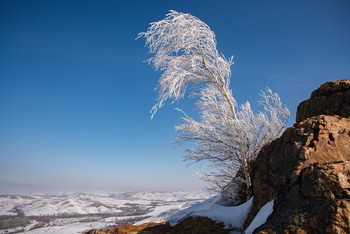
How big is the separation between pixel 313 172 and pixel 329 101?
2446mm

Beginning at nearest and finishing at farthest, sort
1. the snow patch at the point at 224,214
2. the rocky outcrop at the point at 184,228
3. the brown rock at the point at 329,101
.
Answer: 1. the brown rock at the point at 329,101
2. the rocky outcrop at the point at 184,228
3. the snow patch at the point at 224,214

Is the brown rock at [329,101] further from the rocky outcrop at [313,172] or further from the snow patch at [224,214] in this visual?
the snow patch at [224,214]

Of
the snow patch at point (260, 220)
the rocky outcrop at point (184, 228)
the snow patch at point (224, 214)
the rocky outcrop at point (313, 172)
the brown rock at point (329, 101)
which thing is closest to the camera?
the rocky outcrop at point (313, 172)

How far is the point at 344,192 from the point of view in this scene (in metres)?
2.15

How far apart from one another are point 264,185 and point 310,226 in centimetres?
193

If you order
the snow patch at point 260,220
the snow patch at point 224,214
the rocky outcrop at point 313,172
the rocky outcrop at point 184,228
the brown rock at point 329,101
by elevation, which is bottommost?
the rocky outcrop at point 184,228

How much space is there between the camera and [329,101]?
405 centimetres

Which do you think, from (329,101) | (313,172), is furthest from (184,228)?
(329,101)

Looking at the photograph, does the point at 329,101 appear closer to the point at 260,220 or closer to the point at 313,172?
the point at 313,172

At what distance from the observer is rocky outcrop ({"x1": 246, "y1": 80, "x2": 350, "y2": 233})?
2.08m

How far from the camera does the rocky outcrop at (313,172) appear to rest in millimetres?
2082

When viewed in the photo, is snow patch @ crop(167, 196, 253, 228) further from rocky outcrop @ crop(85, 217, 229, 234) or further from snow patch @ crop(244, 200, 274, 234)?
snow patch @ crop(244, 200, 274, 234)

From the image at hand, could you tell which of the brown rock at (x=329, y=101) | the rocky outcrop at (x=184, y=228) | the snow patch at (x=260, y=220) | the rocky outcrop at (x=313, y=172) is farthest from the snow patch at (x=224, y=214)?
the brown rock at (x=329, y=101)

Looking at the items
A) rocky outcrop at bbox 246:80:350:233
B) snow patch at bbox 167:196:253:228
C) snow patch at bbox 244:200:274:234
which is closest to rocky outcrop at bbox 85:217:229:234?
snow patch at bbox 167:196:253:228
